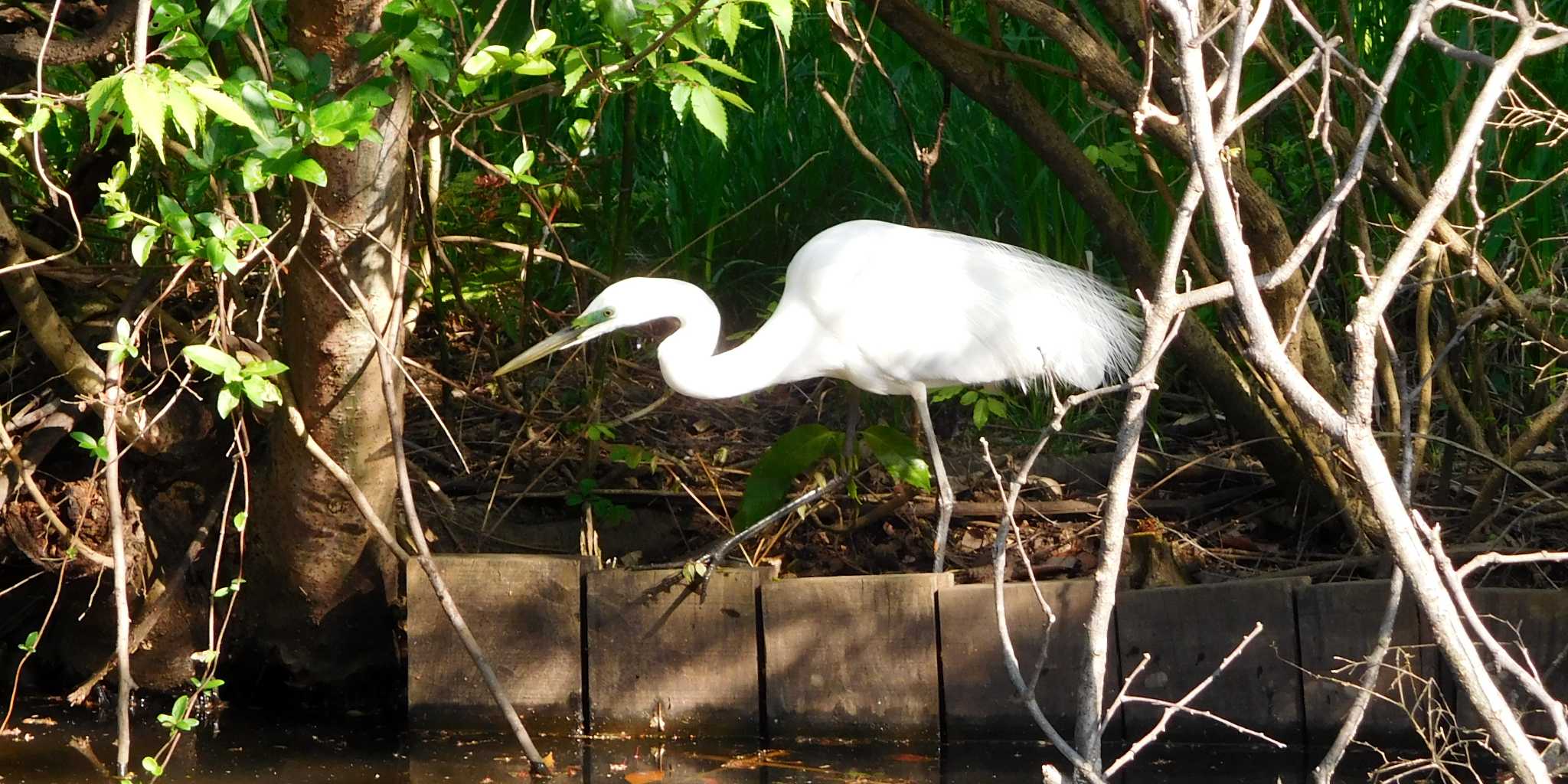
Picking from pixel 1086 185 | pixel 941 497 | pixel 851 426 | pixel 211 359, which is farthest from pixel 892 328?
pixel 211 359

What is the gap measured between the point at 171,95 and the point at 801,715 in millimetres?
1921

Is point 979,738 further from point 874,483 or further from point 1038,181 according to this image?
point 1038,181

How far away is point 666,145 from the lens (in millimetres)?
4816

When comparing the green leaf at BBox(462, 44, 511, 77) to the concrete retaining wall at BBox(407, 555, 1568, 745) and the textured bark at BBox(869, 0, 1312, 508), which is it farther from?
the textured bark at BBox(869, 0, 1312, 508)

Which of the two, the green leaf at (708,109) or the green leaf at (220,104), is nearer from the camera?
the green leaf at (220,104)

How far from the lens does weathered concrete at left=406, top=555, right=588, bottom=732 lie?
10.4ft

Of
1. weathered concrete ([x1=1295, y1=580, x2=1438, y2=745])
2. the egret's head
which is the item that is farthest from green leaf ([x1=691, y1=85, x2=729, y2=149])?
weathered concrete ([x1=1295, y1=580, x2=1438, y2=745])

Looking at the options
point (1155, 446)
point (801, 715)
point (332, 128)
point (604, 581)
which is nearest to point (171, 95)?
point (332, 128)

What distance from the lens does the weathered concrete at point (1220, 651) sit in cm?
293

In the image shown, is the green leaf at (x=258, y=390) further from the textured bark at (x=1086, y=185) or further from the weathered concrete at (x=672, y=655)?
the textured bark at (x=1086, y=185)

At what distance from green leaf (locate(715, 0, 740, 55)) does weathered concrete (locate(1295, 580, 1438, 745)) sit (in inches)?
60.5

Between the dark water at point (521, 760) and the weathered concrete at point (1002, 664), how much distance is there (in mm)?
53

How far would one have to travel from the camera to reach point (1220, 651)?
295cm

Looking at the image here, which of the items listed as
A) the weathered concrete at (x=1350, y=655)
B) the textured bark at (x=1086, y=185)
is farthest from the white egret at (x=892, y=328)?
the weathered concrete at (x=1350, y=655)
